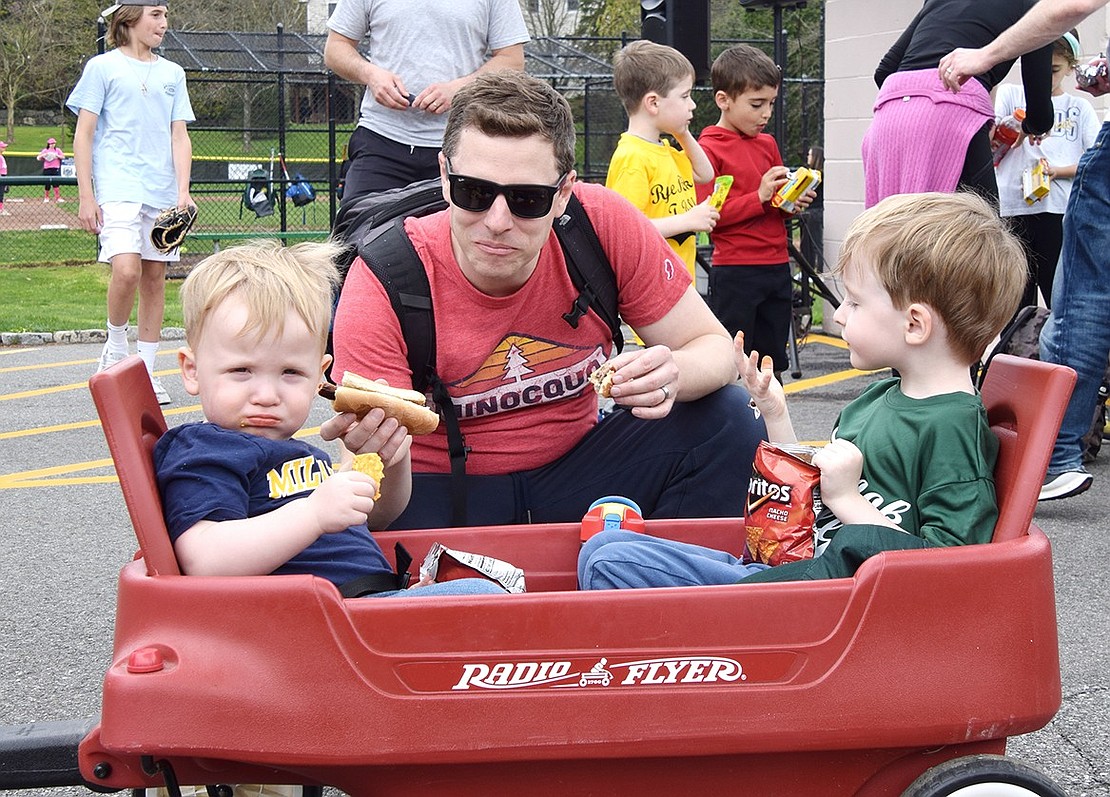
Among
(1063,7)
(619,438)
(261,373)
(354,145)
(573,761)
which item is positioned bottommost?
(573,761)

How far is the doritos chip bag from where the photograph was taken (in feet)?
8.33

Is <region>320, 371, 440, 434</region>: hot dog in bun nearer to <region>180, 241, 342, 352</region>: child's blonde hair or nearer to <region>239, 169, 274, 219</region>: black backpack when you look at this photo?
<region>180, 241, 342, 352</region>: child's blonde hair

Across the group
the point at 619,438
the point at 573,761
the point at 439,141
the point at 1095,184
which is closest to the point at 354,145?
the point at 439,141

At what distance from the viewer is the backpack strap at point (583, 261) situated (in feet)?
10.7

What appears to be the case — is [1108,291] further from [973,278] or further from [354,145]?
[354,145]

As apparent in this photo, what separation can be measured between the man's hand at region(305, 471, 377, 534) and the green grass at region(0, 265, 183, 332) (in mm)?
9095

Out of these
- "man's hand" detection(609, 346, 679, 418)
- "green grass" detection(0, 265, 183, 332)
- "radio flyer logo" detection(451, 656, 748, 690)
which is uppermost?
"man's hand" detection(609, 346, 679, 418)

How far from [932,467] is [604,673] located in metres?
0.77

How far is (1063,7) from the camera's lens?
424 cm

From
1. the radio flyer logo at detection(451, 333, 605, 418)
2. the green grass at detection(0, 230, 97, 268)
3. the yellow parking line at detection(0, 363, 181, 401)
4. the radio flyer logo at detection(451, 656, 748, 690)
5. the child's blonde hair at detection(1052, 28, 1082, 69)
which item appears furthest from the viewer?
the green grass at detection(0, 230, 97, 268)

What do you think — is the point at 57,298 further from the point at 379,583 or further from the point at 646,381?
the point at 379,583

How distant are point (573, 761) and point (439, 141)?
3.44m

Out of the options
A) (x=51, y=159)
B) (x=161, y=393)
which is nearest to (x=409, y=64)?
(x=161, y=393)

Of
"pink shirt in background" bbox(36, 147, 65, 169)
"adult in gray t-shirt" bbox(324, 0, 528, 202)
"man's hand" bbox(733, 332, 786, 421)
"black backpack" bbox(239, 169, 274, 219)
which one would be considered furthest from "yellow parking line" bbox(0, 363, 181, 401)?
"pink shirt in background" bbox(36, 147, 65, 169)
